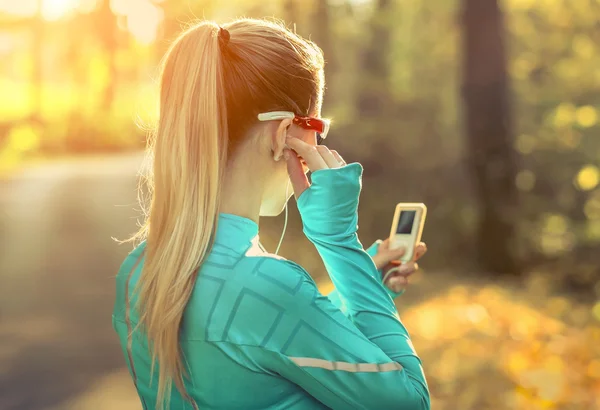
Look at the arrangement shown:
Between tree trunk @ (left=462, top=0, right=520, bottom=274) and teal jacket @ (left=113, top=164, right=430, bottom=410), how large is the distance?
8847 millimetres

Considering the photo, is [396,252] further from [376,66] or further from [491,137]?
[376,66]

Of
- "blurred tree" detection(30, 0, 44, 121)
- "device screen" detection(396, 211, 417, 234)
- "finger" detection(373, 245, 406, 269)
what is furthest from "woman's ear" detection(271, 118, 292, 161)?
"blurred tree" detection(30, 0, 44, 121)

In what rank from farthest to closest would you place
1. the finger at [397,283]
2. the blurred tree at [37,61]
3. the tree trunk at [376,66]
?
the blurred tree at [37,61] < the tree trunk at [376,66] < the finger at [397,283]

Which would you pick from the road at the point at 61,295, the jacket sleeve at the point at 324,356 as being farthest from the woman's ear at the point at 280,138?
the road at the point at 61,295

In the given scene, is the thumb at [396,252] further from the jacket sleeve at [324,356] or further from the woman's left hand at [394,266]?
the jacket sleeve at [324,356]

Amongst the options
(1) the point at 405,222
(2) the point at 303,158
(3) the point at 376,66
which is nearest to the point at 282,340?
(2) the point at 303,158

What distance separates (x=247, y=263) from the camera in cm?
183

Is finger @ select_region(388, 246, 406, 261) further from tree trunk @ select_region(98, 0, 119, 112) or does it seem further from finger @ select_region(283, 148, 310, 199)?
tree trunk @ select_region(98, 0, 119, 112)

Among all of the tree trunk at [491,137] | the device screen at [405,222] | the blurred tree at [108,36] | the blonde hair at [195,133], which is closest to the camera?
the blonde hair at [195,133]

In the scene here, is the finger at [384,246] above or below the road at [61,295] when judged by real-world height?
A: above

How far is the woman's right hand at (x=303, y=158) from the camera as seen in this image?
2.08 m

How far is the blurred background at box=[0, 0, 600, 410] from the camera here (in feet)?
21.5

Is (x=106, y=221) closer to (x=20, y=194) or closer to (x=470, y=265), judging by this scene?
(x=20, y=194)

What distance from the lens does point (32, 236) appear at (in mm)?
13820
